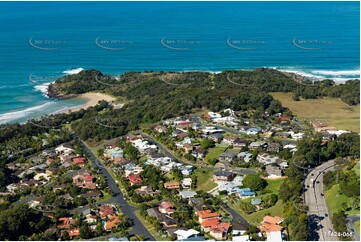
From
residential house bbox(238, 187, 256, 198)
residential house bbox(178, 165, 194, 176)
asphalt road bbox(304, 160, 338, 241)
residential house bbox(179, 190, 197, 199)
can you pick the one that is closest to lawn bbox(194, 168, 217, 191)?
residential house bbox(178, 165, 194, 176)

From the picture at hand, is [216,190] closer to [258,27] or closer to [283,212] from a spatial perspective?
[283,212]

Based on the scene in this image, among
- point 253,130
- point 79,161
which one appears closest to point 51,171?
point 79,161

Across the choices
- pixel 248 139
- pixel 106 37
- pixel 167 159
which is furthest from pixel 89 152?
pixel 106 37

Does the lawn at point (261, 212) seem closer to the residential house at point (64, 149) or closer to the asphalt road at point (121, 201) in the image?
the asphalt road at point (121, 201)

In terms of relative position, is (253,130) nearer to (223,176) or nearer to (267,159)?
(267,159)

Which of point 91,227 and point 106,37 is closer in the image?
point 91,227

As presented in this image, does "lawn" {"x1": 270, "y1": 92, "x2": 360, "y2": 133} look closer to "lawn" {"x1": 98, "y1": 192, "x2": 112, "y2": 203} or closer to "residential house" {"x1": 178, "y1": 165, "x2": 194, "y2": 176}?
"residential house" {"x1": 178, "y1": 165, "x2": 194, "y2": 176}
